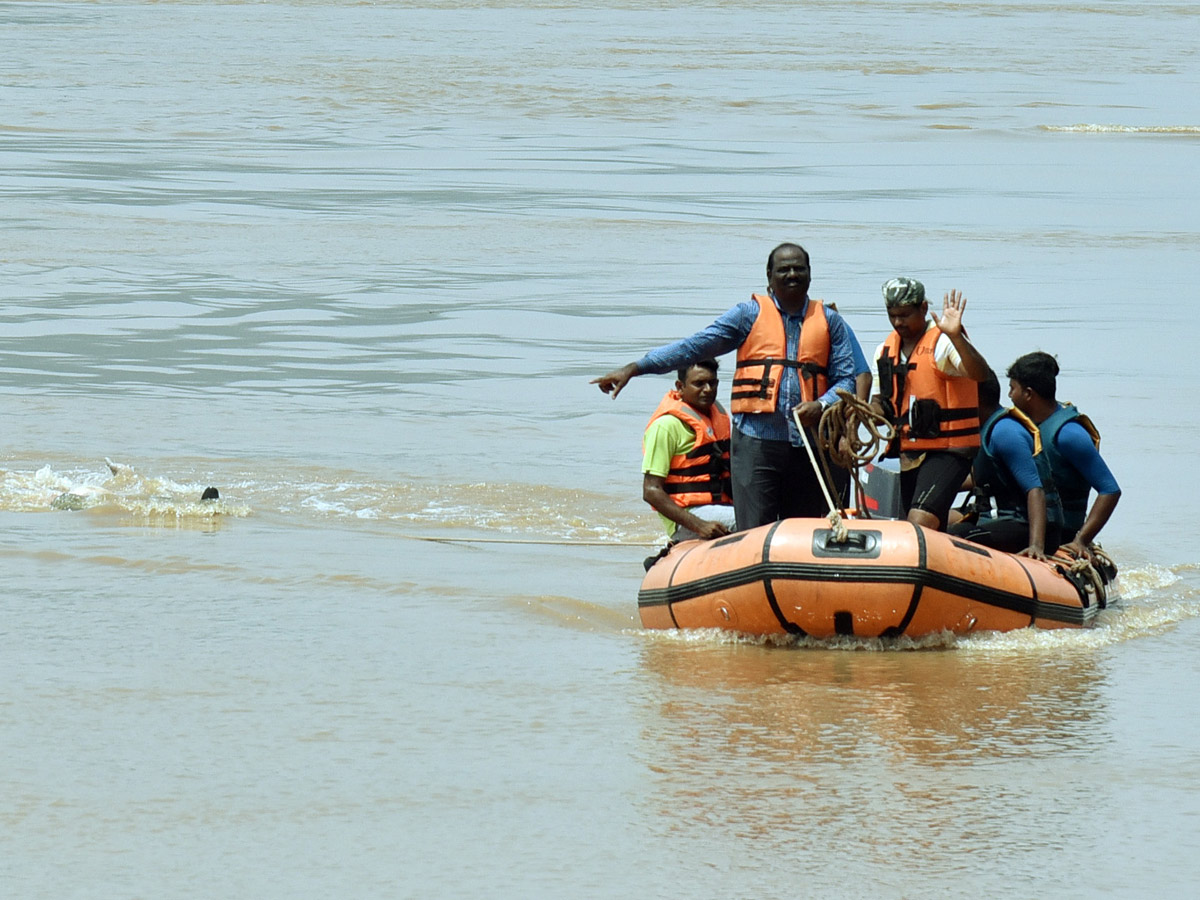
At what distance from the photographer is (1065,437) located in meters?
7.89

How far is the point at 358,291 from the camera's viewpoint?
59.4 ft

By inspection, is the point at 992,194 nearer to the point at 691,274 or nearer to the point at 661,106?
the point at 691,274

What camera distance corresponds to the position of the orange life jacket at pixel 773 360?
304 inches

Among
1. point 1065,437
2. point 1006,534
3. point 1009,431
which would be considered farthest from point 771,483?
point 1065,437

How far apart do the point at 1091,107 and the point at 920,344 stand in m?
35.4

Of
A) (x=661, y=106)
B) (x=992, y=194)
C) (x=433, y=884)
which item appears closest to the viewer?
(x=433, y=884)

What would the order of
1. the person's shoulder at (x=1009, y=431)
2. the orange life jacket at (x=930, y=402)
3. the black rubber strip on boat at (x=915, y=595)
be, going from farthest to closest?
1. the orange life jacket at (x=930, y=402)
2. the person's shoulder at (x=1009, y=431)
3. the black rubber strip on boat at (x=915, y=595)

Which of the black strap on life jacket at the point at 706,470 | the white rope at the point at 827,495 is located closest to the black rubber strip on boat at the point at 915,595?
the white rope at the point at 827,495

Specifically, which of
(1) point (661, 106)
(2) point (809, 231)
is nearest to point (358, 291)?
(2) point (809, 231)

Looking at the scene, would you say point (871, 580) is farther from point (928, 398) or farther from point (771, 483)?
point (928, 398)

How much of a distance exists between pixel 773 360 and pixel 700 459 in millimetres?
654

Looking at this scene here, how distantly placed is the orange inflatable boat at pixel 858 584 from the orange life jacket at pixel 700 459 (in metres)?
0.47

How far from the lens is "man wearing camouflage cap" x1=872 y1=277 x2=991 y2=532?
25.4 feet

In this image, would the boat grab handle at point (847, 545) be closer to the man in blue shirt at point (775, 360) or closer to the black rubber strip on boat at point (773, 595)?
the black rubber strip on boat at point (773, 595)
